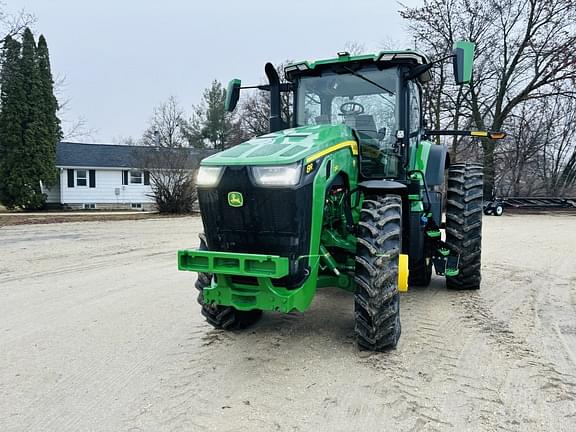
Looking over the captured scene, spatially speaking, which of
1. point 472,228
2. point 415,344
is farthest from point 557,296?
point 415,344

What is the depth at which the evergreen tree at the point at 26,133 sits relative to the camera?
1014 inches

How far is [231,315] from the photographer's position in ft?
15.1

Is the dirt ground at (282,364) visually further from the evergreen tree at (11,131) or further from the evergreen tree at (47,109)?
the evergreen tree at (47,109)

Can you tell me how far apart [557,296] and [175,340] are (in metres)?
4.92

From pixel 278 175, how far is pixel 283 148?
1.18 ft

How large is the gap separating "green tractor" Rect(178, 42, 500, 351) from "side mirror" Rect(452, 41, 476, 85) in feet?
0.04

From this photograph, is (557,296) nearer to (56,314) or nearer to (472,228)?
(472,228)

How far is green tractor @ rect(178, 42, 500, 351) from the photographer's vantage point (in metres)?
3.75

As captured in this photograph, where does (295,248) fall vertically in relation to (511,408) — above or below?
above

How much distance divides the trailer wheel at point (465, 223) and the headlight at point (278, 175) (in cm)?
327

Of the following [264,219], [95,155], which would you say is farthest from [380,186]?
[95,155]

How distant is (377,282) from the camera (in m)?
3.89

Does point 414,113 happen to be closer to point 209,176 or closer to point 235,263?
point 209,176

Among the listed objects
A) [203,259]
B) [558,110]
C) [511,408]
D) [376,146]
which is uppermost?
[558,110]
